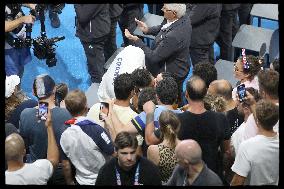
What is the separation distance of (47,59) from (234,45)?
2.30 m

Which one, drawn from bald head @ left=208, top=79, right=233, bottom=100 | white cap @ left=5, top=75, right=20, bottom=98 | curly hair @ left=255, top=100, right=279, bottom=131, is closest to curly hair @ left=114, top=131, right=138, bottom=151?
curly hair @ left=255, top=100, right=279, bottom=131

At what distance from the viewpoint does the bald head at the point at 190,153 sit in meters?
4.05

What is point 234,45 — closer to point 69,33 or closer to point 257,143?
point 69,33

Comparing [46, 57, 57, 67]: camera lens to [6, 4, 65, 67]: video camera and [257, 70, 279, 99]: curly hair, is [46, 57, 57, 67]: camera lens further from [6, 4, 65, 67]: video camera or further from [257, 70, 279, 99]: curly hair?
[257, 70, 279, 99]: curly hair

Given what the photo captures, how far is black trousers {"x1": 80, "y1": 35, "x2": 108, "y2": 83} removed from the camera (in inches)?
279

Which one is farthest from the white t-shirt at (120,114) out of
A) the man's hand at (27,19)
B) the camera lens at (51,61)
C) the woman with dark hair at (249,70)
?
the camera lens at (51,61)

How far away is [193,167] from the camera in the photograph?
161 inches

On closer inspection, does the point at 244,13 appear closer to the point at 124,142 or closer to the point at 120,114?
the point at 120,114

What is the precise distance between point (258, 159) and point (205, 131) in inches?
19.6

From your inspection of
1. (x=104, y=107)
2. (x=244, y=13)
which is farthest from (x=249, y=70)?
(x=244, y=13)

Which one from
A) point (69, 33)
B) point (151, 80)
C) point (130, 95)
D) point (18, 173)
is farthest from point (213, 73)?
point (69, 33)

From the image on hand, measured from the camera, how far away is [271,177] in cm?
436

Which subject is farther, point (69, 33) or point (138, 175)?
point (69, 33)
